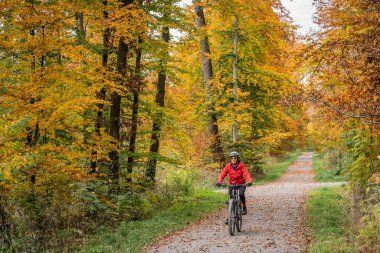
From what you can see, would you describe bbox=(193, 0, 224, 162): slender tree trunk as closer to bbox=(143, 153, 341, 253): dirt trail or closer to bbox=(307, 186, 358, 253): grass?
bbox=(307, 186, 358, 253): grass

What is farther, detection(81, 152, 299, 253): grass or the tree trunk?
the tree trunk

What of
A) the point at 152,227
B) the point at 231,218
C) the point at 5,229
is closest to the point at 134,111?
the point at 152,227

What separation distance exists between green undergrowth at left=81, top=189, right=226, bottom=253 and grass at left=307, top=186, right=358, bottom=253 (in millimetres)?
3625

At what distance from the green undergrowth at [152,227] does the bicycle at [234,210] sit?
1.82 m

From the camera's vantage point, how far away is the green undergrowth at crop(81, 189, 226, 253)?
8820 mm

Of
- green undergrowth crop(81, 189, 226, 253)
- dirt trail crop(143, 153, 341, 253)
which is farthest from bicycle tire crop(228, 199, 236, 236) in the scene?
green undergrowth crop(81, 189, 226, 253)

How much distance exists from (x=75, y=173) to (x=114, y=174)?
202 centimetres

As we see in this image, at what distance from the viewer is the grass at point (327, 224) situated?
25.6 ft

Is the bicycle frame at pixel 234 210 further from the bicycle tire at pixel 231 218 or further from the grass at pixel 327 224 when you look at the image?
the grass at pixel 327 224

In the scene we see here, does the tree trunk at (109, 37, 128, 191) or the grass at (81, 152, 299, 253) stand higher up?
the tree trunk at (109, 37, 128, 191)

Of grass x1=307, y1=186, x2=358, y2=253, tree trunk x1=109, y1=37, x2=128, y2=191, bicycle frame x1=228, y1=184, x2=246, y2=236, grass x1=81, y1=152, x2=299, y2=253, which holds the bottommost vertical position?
grass x1=81, y1=152, x2=299, y2=253

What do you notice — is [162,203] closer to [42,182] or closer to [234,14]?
[42,182]

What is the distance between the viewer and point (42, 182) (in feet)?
31.8

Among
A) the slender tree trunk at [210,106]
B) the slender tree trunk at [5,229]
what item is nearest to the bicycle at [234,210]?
the slender tree trunk at [5,229]
